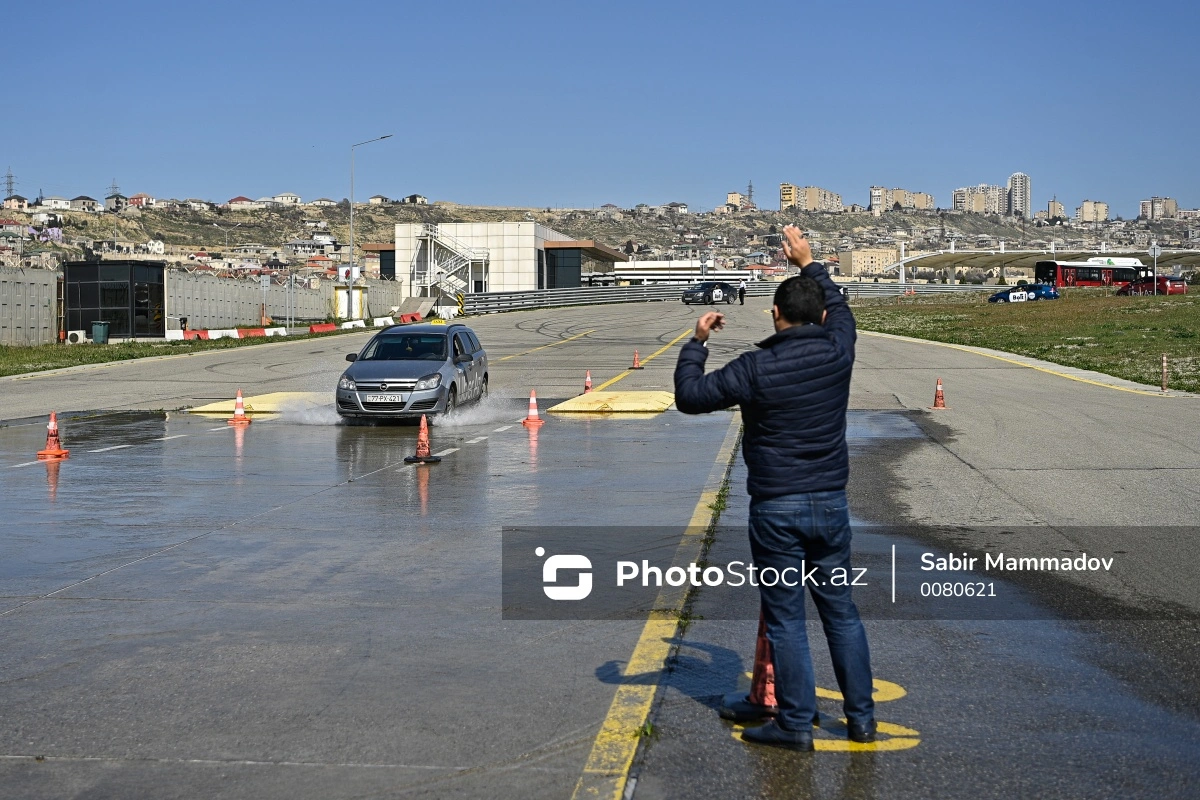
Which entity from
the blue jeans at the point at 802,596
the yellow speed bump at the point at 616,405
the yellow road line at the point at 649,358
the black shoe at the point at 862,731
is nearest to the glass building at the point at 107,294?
the yellow road line at the point at 649,358

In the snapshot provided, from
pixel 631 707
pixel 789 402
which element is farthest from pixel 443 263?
pixel 789 402

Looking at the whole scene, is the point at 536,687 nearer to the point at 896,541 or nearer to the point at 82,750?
the point at 82,750

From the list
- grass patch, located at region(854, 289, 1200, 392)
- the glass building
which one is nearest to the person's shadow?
grass patch, located at region(854, 289, 1200, 392)

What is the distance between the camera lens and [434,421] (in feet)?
65.7

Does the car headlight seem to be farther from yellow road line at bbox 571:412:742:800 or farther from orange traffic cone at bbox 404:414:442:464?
yellow road line at bbox 571:412:742:800

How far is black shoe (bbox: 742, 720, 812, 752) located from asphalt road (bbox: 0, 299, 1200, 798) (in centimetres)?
11

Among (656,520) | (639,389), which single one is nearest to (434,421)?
(639,389)

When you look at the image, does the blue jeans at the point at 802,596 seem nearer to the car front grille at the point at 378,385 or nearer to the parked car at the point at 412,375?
the parked car at the point at 412,375

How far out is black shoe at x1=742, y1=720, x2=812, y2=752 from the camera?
507cm

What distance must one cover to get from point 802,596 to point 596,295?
77.1 m

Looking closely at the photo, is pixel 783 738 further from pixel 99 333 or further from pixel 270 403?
pixel 99 333

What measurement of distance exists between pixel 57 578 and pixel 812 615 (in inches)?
197

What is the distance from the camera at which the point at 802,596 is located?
5.23 metres

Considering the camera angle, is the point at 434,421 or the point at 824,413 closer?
the point at 824,413
